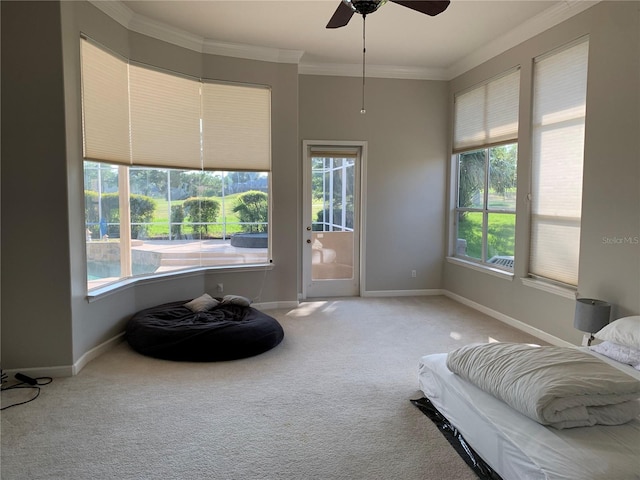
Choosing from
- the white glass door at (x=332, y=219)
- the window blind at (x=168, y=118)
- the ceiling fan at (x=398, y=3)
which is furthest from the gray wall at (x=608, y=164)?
the window blind at (x=168, y=118)

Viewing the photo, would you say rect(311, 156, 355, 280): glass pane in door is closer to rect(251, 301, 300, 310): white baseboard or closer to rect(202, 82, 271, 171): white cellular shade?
rect(251, 301, 300, 310): white baseboard

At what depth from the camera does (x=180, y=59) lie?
4586 mm

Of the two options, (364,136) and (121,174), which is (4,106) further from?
(364,136)

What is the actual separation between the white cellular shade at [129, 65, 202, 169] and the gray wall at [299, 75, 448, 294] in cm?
150

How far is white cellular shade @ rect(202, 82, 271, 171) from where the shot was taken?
16.0 ft

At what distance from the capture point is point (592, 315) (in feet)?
11.0

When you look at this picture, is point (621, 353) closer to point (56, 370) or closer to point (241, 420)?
point (241, 420)

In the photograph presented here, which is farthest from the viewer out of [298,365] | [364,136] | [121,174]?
[364,136]

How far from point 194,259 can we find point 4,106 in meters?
2.34

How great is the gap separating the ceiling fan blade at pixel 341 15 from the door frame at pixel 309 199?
2638 millimetres

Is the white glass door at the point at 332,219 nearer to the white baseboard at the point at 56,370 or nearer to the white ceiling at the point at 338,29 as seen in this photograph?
the white ceiling at the point at 338,29

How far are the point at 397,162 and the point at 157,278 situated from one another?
3414 mm

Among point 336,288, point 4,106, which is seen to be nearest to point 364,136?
point 336,288

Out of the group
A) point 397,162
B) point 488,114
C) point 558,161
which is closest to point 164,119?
point 397,162
